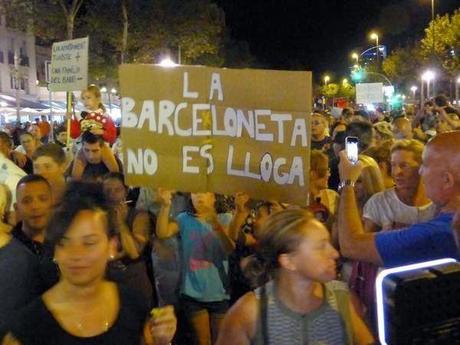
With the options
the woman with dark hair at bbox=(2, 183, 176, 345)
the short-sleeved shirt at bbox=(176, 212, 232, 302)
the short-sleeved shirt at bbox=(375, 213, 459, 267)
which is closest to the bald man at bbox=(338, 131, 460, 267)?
the short-sleeved shirt at bbox=(375, 213, 459, 267)

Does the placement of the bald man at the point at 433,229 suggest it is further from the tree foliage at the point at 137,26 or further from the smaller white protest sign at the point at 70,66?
the tree foliage at the point at 137,26

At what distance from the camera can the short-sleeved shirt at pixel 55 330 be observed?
254cm

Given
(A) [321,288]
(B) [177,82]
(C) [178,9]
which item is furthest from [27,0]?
(A) [321,288]

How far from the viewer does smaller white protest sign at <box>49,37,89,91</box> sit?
9.02 m

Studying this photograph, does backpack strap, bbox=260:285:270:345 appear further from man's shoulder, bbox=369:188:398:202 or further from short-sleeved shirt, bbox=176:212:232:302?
short-sleeved shirt, bbox=176:212:232:302

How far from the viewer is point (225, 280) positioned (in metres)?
5.00

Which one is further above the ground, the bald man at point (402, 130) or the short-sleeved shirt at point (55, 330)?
the bald man at point (402, 130)

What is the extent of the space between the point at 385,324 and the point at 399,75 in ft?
203

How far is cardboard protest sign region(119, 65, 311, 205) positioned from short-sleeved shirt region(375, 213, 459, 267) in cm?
136

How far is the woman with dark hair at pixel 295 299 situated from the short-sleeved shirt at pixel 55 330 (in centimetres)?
36

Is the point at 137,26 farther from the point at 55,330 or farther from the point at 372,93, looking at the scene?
the point at 55,330

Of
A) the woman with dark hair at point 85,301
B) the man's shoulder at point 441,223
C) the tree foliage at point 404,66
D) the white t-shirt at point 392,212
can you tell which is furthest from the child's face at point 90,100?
the tree foliage at point 404,66

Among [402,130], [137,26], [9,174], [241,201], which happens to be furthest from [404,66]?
[241,201]

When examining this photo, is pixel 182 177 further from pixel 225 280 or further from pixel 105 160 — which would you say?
pixel 105 160
